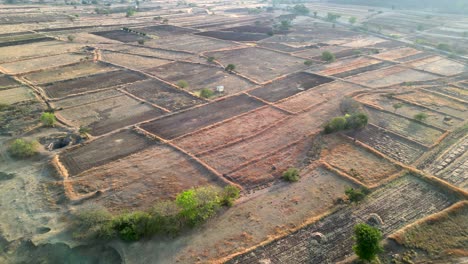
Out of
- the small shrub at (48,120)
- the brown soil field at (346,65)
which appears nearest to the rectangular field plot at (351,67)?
the brown soil field at (346,65)

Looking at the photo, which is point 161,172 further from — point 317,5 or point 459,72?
point 317,5

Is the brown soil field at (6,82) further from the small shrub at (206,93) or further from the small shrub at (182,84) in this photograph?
the small shrub at (206,93)

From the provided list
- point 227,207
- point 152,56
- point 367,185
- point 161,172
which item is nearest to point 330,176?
point 367,185

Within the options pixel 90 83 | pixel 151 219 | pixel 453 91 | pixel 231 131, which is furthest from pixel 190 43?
pixel 151 219

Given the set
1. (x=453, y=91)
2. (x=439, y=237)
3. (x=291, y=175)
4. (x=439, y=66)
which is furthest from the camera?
(x=439, y=66)

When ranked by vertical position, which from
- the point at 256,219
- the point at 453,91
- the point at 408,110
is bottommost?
the point at 256,219

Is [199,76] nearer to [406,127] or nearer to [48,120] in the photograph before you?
[48,120]

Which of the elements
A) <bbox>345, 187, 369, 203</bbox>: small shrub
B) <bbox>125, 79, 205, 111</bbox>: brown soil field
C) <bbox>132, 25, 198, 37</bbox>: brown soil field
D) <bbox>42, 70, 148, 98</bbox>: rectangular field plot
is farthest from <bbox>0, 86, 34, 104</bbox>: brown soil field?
<bbox>345, 187, 369, 203</bbox>: small shrub
